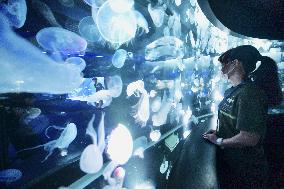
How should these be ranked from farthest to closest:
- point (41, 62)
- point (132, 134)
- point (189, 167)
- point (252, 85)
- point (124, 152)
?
point (132, 134), point (124, 152), point (189, 167), point (252, 85), point (41, 62)

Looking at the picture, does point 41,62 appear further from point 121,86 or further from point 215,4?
point 215,4

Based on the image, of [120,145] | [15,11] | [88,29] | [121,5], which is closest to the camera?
[15,11]

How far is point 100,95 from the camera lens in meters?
2.42

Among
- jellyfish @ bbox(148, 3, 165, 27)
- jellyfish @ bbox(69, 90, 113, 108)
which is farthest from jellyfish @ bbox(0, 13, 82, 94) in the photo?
jellyfish @ bbox(148, 3, 165, 27)

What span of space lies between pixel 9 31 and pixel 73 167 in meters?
1.10

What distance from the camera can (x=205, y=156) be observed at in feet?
7.07

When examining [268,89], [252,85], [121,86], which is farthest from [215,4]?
[121,86]

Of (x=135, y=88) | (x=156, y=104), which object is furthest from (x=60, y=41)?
(x=156, y=104)

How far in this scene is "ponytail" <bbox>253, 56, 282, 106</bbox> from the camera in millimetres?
2170

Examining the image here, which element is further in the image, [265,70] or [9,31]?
[265,70]

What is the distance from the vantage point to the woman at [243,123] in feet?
6.05

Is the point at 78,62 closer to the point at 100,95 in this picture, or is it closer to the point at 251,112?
the point at 100,95

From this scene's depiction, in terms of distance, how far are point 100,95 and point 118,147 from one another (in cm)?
51

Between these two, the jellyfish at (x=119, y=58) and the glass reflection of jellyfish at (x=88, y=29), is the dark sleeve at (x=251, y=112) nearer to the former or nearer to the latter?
the jellyfish at (x=119, y=58)
